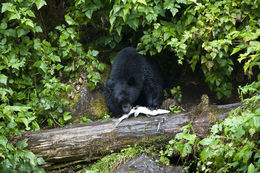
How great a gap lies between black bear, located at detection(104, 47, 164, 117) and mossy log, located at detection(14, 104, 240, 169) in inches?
39.0

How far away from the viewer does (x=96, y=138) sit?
15.2 feet

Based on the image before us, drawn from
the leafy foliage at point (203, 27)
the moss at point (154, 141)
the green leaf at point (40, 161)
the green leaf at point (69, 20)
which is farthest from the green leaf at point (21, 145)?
the green leaf at point (69, 20)

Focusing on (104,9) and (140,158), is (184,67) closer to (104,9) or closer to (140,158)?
(104,9)

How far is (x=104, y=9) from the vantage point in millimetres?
6121

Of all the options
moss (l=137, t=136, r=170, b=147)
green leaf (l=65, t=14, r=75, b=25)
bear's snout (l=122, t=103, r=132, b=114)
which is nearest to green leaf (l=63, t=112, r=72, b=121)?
bear's snout (l=122, t=103, r=132, b=114)

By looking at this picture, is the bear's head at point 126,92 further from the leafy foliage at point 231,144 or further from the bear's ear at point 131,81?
the leafy foliage at point 231,144

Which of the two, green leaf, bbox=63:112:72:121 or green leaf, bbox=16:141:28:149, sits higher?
green leaf, bbox=63:112:72:121

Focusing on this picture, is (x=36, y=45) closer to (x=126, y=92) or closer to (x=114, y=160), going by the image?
(x=126, y=92)

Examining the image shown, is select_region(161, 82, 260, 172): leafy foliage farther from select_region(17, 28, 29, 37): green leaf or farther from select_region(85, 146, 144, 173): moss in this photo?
select_region(17, 28, 29, 37): green leaf

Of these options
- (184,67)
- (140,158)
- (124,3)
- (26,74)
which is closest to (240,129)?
(140,158)

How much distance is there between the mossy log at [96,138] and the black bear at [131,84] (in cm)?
99

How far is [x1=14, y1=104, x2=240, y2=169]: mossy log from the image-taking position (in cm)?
452

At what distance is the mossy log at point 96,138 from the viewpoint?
4523 mm

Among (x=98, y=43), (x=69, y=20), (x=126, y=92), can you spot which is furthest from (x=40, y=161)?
(x=98, y=43)
